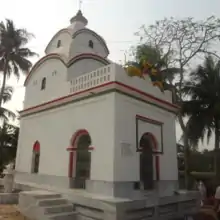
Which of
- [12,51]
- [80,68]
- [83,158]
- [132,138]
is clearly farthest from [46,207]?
[12,51]

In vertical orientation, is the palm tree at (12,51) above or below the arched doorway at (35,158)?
above

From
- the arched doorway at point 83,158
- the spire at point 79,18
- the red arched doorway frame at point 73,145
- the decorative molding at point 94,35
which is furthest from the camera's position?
the spire at point 79,18

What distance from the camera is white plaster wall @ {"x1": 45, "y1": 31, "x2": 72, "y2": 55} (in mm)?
12477

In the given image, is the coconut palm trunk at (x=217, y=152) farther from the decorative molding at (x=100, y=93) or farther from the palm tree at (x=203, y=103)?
the decorative molding at (x=100, y=93)

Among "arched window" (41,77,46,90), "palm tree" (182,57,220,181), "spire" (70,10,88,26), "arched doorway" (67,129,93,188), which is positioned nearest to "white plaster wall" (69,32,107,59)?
"spire" (70,10,88,26)

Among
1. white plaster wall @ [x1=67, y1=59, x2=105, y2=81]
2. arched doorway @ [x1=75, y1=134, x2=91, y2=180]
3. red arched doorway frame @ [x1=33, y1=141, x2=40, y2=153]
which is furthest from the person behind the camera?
red arched doorway frame @ [x1=33, y1=141, x2=40, y2=153]

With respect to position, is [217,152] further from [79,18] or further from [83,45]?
[79,18]

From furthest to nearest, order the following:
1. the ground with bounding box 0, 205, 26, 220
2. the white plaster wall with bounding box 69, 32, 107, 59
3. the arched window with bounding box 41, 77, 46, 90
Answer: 1. the arched window with bounding box 41, 77, 46, 90
2. the white plaster wall with bounding box 69, 32, 107, 59
3. the ground with bounding box 0, 205, 26, 220

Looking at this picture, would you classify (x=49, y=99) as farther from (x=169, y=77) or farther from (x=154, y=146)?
(x=169, y=77)

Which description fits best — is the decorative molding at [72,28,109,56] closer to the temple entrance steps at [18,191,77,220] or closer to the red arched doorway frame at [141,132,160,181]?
the red arched doorway frame at [141,132,160,181]

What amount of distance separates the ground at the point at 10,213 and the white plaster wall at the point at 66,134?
188 centimetres

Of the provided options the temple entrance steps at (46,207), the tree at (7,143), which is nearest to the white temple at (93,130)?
the temple entrance steps at (46,207)

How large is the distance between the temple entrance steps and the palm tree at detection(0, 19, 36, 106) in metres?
15.0

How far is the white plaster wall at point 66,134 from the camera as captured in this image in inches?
321
